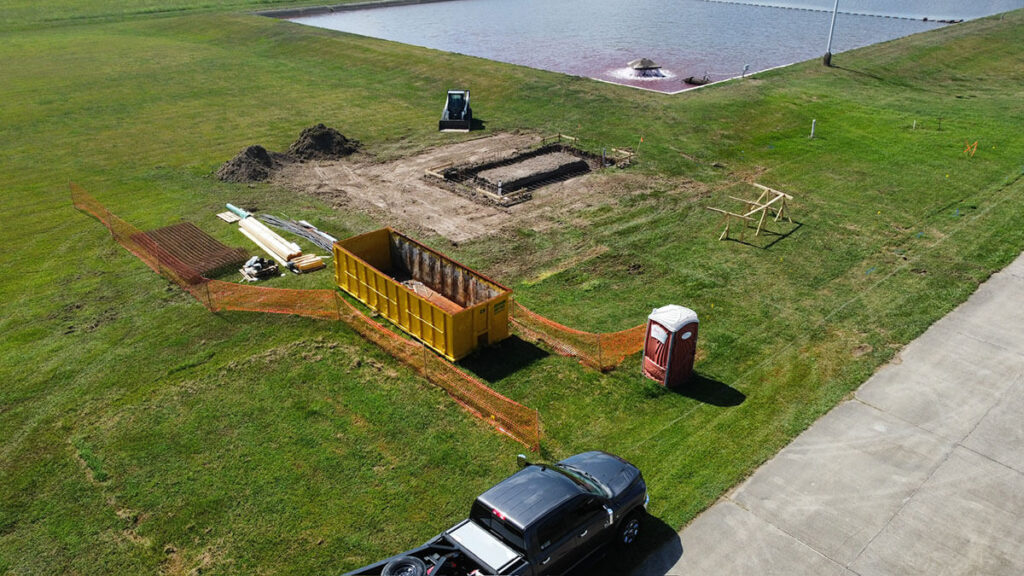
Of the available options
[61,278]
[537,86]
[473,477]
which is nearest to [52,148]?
[61,278]

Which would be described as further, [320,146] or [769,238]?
[320,146]

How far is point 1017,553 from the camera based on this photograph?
40.9ft

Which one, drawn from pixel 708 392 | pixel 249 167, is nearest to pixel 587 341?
pixel 708 392

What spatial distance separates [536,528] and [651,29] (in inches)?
2863

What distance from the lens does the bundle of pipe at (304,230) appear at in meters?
24.9

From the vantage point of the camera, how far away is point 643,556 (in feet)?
41.2

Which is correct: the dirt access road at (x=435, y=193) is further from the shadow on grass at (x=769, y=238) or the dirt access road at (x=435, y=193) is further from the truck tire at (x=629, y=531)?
the truck tire at (x=629, y=531)

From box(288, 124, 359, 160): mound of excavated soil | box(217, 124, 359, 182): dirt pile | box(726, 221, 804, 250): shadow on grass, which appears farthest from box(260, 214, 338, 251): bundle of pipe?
box(726, 221, 804, 250): shadow on grass

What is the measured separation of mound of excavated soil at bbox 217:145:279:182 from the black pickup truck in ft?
78.6

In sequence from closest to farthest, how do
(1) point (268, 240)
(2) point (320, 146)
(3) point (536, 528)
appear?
(3) point (536, 528) < (1) point (268, 240) < (2) point (320, 146)

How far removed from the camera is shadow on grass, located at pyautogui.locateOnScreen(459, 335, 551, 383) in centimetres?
1797

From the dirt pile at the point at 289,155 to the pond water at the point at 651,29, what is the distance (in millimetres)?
24086

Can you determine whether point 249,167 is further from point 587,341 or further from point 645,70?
point 645,70

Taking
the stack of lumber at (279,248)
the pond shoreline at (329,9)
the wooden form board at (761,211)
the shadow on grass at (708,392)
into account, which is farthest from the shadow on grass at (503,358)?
the pond shoreline at (329,9)
